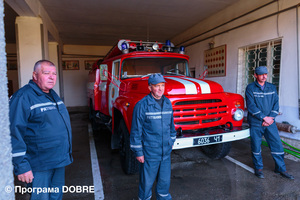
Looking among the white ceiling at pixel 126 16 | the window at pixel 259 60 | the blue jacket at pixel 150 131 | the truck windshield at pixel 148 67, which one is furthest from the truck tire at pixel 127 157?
the white ceiling at pixel 126 16

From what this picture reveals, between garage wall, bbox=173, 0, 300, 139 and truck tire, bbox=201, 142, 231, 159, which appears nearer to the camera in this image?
truck tire, bbox=201, 142, 231, 159

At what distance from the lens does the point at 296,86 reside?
4.43 m

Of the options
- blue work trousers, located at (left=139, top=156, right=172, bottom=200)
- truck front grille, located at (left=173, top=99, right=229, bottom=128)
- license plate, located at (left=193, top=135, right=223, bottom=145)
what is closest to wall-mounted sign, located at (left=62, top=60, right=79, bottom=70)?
truck front grille, located at (left=173, top=99, right=229, bottom=128)

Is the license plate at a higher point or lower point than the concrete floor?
higher

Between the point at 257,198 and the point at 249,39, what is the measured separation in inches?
183

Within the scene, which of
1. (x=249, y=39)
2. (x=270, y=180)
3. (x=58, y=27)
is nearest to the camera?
(x=270, y=180)

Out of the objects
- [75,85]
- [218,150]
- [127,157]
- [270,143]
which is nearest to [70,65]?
[75,85]

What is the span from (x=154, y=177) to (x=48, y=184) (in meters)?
1.06

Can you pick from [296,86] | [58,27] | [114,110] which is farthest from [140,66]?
[58,27]

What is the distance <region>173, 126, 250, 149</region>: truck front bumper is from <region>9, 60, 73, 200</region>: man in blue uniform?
57.1 inches

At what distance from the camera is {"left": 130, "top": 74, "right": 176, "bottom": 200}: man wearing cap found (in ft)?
6.94

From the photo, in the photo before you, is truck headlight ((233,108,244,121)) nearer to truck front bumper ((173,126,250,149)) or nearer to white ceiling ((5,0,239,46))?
truck front bumper ((173,126,250,149))

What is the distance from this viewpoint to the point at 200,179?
314 centimetres

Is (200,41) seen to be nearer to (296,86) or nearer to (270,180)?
(296,86)
